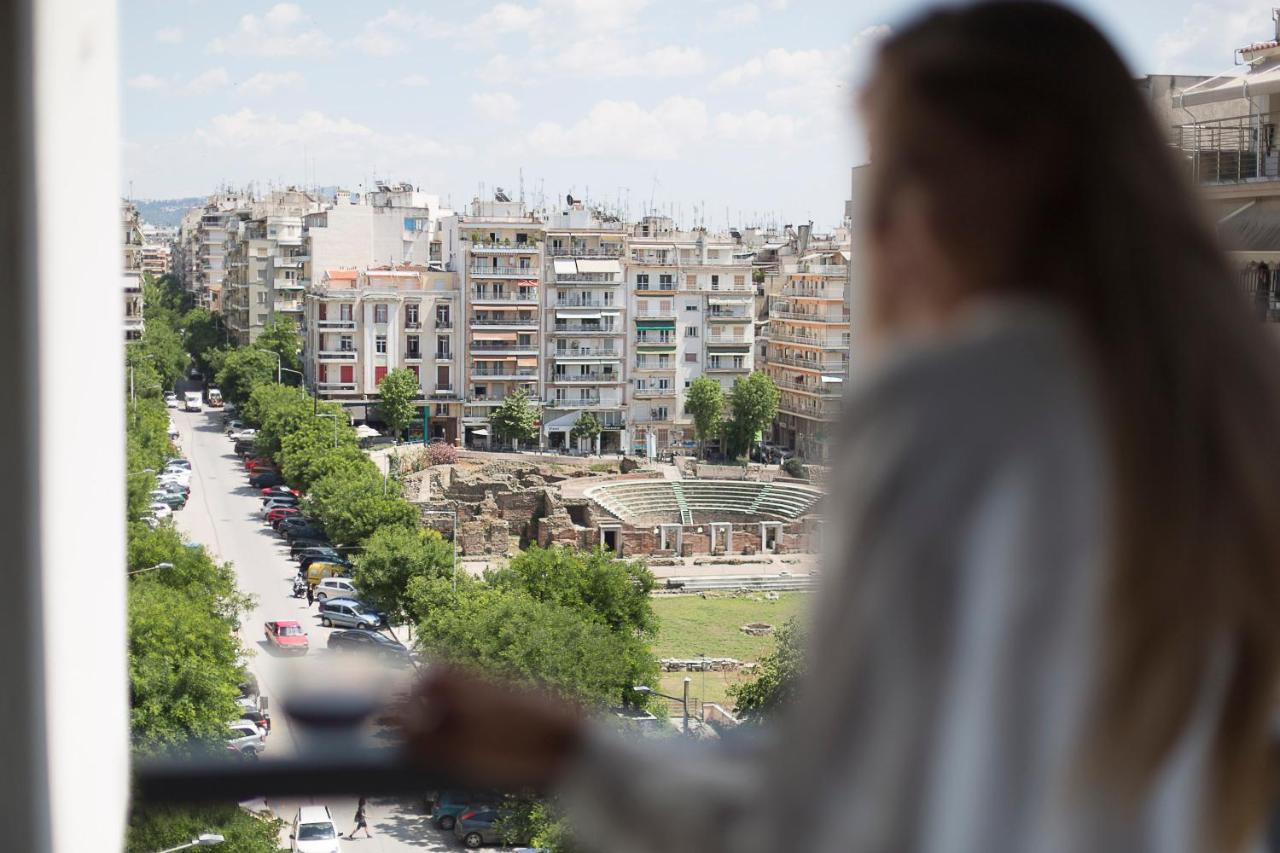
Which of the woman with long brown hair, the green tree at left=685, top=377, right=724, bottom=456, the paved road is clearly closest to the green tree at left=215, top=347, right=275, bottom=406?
the paved road

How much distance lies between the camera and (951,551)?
0.36 m

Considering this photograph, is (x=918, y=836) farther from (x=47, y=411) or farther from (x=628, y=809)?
(x=47, y=411)

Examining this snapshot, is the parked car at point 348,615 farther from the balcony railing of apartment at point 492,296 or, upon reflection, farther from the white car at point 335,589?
the balcony railing of apartment at point 492,296

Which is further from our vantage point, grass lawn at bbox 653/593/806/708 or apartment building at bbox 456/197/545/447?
apartment building at bbox 456/197/545/447

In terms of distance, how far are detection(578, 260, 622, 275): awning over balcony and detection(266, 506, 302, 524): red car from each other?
216 inches

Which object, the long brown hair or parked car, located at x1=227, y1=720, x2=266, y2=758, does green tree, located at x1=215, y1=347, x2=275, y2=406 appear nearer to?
parked car, located at x1=227, y1=720, x2=266, y2=758

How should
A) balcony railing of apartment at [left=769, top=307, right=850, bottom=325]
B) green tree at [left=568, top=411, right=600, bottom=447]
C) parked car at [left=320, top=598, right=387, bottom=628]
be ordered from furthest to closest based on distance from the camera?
green tree at [left=568, top=411, right=600, bottom=447] → balcony railing of apartment at [left=769, top=307, right=850, bottom=325] → parked car at [left=320, top=598, right=387, bottom=628]

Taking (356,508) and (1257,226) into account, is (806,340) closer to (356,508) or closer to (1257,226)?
(356,508)

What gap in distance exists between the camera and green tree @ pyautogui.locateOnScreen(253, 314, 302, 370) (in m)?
21.0

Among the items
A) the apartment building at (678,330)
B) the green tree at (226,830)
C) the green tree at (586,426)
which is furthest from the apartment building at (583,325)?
the green tree at (226,830)

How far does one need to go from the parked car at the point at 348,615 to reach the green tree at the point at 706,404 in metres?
8.65

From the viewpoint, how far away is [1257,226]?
15.6ft

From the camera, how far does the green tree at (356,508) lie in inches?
475

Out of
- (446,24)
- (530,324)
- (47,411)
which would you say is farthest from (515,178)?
(47,411)
